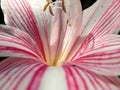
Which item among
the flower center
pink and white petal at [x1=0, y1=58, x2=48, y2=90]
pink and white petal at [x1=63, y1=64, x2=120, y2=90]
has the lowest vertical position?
pink and white petal at [x1=63, y1=64, x2=120, y2=90]

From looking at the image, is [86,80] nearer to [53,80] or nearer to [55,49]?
[53,80]

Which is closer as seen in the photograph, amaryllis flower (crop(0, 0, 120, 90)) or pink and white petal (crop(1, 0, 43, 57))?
amaryllis flower (crop(0, 0, 120, 90))

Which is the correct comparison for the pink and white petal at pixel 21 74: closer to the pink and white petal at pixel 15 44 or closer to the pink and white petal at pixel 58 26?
the pink and white petal at pixel 15 44

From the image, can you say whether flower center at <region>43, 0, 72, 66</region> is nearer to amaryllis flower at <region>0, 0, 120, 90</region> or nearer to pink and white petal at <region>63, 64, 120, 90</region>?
amaryllis flower at <region>0, 0, 120, 90</region>

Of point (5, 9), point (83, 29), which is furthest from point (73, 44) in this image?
point (5, 9)

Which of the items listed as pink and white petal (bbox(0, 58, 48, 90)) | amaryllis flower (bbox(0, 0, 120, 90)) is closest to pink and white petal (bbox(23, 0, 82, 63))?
amaryllis flower (bbox(0, 0, 120, 90))

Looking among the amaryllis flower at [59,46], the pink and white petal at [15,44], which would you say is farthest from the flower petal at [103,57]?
the pink and white petal at [15,44]

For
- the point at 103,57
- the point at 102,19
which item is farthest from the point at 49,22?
the point at 103,57

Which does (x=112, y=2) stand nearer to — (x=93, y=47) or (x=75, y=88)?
(x=93, y=47)

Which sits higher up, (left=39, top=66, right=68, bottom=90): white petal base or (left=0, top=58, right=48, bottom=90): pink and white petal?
(left=0, top=58, right=48, bottom=90): pink and white petal
